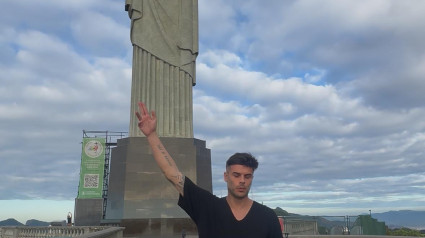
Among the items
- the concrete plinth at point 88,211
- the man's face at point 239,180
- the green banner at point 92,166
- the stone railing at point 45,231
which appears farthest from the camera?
the green banner at point 92,166

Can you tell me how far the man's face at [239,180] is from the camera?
3031 mm

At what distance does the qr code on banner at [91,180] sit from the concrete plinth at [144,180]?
694cm

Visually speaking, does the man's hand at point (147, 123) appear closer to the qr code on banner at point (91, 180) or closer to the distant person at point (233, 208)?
the distant person at point (233, 208)

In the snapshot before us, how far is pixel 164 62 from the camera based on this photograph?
658 inches

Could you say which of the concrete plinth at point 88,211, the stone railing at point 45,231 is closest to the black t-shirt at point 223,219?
the stone railing at point 45,231

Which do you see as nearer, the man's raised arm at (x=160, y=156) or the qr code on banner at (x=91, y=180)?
the man's raised arm at (x=160, y=156)

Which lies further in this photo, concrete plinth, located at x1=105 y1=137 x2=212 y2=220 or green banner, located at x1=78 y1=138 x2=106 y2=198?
green banner, located at x1=78 y1=138 x2=106 y2=198

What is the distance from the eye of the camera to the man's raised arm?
3.24m

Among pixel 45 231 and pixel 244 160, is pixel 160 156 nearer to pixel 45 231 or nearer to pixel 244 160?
pixel 244 160

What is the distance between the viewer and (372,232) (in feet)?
49.3

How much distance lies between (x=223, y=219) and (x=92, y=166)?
21.0m

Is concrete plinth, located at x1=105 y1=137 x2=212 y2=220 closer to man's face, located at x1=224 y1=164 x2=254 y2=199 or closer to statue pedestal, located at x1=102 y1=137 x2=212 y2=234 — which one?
statue pedestal, located at x1=102 y1=137 x2=212 y2=234

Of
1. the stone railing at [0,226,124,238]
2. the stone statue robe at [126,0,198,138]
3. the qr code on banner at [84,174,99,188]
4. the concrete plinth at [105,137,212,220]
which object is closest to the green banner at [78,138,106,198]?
the qr code on banner at [84,174,99,188]

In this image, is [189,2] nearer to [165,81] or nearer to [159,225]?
[165,81]
